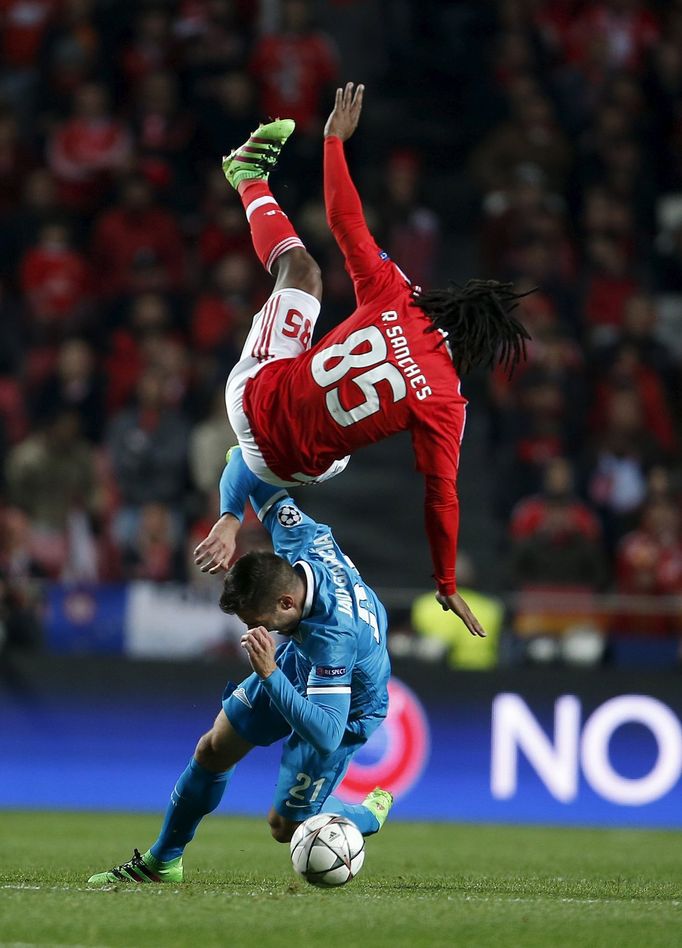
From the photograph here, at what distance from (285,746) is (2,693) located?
586 cm

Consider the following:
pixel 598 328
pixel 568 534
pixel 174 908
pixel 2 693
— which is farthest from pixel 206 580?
pixel 174 908

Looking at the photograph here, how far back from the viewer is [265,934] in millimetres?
5250

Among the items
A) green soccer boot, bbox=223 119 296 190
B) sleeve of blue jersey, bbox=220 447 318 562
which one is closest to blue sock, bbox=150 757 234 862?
sleeve of blue jersey, bbox=220 447 318 562

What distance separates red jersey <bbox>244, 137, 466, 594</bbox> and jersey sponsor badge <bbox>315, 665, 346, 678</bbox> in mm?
648

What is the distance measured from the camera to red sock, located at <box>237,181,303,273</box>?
281 inches

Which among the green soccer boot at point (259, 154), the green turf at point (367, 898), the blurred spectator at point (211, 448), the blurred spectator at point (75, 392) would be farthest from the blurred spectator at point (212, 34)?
the green soccer boot at point (259, 154)

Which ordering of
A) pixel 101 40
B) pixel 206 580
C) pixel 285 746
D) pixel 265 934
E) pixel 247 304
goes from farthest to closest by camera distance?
pixel 101 40
pixel 247 304
pixel 206 580
pixel 285 746
pixel 265 934

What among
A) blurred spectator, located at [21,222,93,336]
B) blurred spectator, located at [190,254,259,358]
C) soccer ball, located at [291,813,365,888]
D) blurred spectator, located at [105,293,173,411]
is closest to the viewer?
soccer ball, located at [291,813,365,888]

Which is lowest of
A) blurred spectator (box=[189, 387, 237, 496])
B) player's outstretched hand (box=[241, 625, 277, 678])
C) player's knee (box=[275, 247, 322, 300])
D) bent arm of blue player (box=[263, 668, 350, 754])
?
bent arm of blue player (box=[263, 668, 350, 754])

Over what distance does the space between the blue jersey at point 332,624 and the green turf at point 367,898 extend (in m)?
0.77

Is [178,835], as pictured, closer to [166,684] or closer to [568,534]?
[166,684]

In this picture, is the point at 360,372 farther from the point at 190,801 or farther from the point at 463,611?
the point at 190,801

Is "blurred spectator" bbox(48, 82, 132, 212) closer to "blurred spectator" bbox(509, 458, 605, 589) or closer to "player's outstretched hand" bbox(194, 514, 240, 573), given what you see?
"blurred spectator" bbox(509, 458, 605, 589)

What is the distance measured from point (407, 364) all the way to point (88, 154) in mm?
9250
